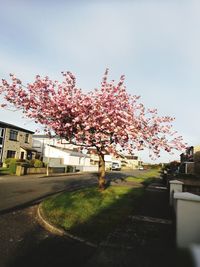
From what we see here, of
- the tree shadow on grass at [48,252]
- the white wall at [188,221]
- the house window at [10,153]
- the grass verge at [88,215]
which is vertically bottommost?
the tree shadow on grass at [48,252]

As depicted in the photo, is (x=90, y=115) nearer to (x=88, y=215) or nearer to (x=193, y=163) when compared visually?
(x=88, y=215)

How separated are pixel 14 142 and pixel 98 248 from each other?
39.0 meters

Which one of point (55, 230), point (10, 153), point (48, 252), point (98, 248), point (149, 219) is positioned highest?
point (10, 153)

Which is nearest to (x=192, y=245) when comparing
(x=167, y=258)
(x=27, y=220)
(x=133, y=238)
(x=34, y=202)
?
(x=167, y=258)

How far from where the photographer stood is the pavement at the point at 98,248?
17.3 feet

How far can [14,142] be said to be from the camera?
42.1 m

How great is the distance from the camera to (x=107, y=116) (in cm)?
1493

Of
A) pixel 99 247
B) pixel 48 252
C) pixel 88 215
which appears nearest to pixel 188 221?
pixel 99 247

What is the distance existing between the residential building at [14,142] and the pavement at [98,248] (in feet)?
107

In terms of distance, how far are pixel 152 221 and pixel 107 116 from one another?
7.45m

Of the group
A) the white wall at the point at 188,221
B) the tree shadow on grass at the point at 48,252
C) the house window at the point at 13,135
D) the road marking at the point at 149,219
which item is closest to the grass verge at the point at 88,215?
the road marking at the point at 149,219

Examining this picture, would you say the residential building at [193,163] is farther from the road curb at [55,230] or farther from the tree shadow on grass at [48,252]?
the tree shadow on grass at [48,252]

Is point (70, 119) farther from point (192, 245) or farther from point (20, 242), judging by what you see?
point (192, 245)

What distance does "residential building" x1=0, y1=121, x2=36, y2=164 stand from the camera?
39.2m
